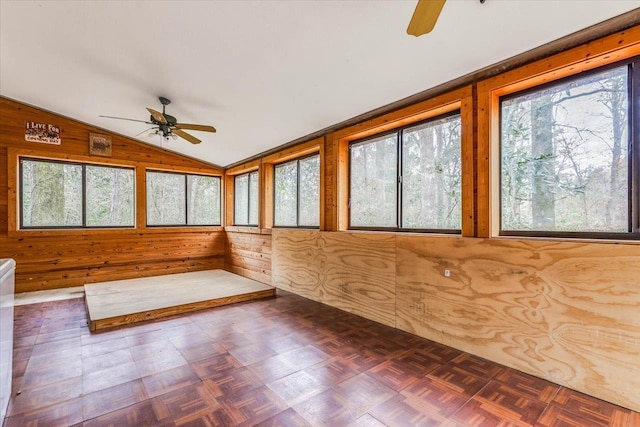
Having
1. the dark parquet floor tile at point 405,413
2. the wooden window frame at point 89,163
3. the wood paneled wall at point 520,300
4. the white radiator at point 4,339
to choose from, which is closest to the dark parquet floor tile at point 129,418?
the white radiator at point 4,339

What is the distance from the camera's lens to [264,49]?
266cm

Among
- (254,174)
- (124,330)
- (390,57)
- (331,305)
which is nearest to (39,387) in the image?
(124,330)

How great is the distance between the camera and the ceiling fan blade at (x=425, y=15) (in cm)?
141

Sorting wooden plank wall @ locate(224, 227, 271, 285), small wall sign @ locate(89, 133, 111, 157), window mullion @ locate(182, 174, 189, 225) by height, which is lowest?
wooden plank wall @ locate(224, 227, 271, 285)

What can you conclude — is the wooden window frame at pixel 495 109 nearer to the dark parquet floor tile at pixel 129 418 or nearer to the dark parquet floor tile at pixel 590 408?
the dark parquet floor tile at pixel 590 408

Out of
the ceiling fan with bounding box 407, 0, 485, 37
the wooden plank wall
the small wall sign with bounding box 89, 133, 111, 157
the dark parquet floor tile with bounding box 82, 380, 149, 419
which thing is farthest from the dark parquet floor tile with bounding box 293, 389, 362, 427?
the small wall sign with bounding box 89, 133, 111, 157

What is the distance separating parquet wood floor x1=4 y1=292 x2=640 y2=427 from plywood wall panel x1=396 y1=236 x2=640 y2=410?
133 mm

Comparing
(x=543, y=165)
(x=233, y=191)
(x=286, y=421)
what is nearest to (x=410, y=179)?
(x=543, y=165)

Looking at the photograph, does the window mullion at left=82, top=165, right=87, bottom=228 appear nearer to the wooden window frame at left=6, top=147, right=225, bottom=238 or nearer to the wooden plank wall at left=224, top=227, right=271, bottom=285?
the wooden window frame at left=6, top=147, right=225, bottom=238

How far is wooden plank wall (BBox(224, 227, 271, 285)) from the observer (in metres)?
5.56

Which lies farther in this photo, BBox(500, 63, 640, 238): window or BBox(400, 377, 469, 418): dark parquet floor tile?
BBox(500, 63, 640, 238): window

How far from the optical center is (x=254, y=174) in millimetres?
6348

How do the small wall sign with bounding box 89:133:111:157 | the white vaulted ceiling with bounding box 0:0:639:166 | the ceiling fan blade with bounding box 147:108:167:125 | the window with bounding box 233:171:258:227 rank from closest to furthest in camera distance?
the white vaulted ceiling with bounding box 0:0:639:166 < the ceiling fan blade with bounding box 147:108:167:125 < the small wall sign with bounding box 89:133:111:157 < the window with bounding box 233:171:258:227

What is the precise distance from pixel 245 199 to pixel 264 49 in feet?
14.2
